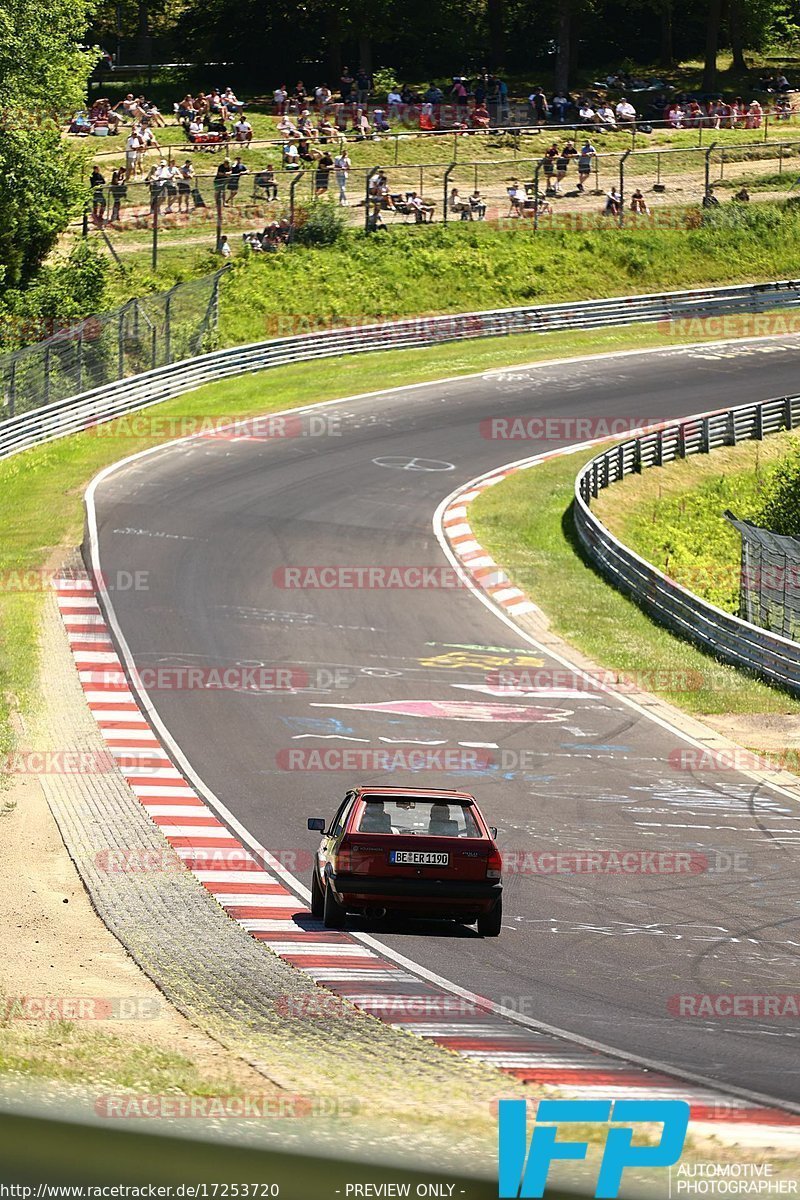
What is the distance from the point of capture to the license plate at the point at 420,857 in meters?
13.9

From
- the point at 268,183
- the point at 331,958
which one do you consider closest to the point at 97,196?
the point at 268,183

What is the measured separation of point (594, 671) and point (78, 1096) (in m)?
20.6

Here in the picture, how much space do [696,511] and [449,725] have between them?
1895 cm

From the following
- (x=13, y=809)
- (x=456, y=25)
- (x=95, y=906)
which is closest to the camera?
(x=95, y=906)

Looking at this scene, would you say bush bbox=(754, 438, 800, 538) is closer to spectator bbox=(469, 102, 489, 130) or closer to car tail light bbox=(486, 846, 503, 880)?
car tail light bbox=(486, 846, 503, 880)

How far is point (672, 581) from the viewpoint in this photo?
3058 centimetres

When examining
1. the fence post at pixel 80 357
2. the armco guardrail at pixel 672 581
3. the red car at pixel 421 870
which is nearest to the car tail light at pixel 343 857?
the red car at pixel 421 870

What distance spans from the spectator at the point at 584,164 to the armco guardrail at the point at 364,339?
5.90m

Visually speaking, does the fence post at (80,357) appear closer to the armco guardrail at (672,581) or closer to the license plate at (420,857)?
the armco guardrail at (672,581)

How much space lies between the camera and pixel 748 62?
80.7 m

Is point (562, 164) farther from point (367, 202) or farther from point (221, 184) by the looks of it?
point (221, 184)

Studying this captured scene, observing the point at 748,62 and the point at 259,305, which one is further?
the point at 748,62

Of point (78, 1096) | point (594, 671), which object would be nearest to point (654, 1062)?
point (78, 1096)

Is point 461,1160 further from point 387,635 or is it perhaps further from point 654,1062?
point 387,635
